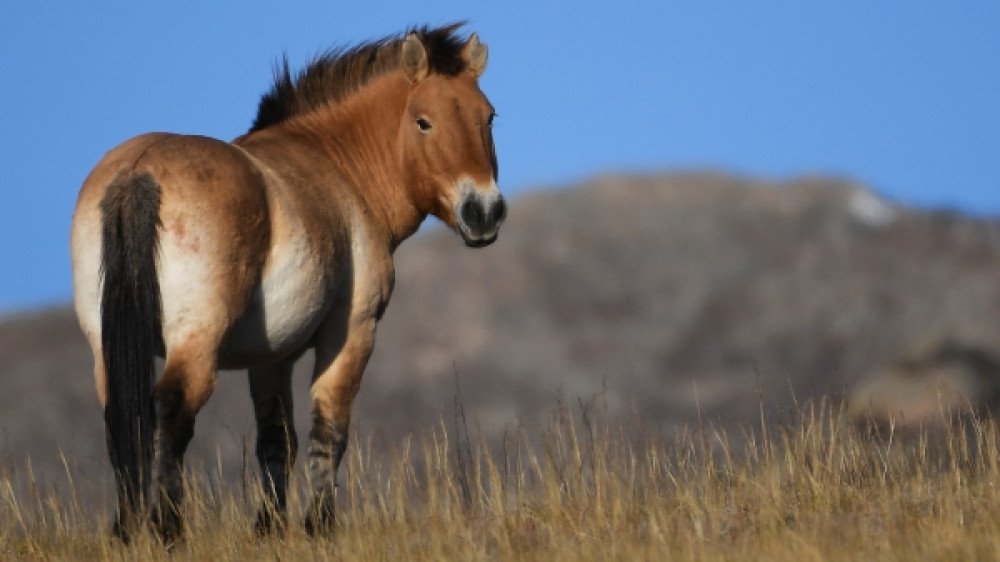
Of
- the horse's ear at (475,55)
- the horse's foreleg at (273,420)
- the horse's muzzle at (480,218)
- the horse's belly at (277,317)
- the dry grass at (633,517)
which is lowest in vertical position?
the dry grass at (633,517)

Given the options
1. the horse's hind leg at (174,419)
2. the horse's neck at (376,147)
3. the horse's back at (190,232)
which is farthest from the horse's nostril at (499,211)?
the horse's hind leg at (174,419)

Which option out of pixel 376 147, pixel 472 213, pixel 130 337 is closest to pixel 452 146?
pixel 472 213

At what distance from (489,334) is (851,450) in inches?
819

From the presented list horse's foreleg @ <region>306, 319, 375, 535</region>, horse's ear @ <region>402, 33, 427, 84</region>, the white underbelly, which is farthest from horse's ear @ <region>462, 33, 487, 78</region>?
the white underbelly

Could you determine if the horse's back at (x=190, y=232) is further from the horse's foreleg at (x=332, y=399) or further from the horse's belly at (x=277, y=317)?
the horse's foreleg at (x=332, y=399)

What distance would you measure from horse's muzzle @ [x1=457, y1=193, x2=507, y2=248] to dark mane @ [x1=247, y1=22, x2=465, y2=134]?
3.82 feet

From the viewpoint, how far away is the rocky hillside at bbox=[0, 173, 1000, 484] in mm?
27078

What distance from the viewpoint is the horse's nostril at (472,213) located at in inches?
300

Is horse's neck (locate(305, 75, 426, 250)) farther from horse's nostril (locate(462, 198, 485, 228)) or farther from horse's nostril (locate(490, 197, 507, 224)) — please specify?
horse's nostril (locate(490, 197, 507, 224))

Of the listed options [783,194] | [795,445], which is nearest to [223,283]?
[795,445]

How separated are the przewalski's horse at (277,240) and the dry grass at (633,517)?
0.35m

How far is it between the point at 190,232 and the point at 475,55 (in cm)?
296

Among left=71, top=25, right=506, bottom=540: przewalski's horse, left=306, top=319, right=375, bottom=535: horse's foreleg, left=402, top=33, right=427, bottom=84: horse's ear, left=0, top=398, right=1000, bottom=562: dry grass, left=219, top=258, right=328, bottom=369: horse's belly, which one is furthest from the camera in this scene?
left=402, top=33, right=427, bottom=84: horse's ear

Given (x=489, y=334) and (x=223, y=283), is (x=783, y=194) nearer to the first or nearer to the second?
(x=489, y=334)
